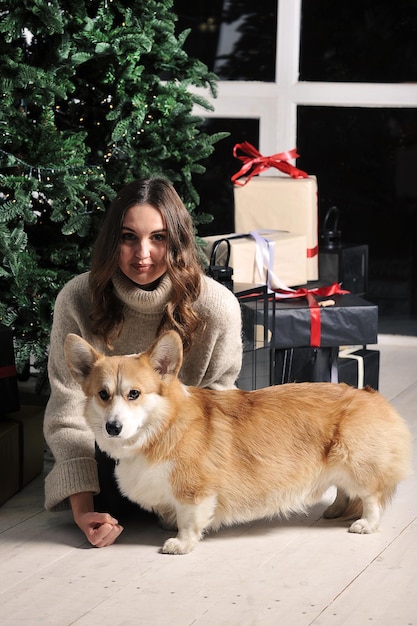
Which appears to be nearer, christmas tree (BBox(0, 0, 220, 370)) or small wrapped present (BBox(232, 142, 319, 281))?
christmas tree (BBox(0, 0, 220, 370))

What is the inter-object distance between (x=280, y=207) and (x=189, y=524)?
189 centimetres

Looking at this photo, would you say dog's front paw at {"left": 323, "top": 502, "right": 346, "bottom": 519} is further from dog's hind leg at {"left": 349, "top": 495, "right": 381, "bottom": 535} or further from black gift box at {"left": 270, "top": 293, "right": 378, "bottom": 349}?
black gift box at {"left": 270, "top": 293, "right": 378, "bottom": 349}

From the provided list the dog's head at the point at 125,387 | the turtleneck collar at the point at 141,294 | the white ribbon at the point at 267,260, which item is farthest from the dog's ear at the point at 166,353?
the white ribbon at the point at 267,260

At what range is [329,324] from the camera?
3287 mm

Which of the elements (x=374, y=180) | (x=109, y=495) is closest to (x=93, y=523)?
(x=109, y=495)

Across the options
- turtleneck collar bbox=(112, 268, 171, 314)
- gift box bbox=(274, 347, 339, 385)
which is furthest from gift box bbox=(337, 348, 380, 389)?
turtleneck collar bbox=(112, 268, 171, 314)

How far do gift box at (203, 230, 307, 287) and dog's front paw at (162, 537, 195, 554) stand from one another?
3.97 feet

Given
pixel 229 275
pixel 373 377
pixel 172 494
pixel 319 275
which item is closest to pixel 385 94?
pixel 319 275

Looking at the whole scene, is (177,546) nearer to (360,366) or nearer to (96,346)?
(96,346)

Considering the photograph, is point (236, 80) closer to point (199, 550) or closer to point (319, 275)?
point (319, 275)

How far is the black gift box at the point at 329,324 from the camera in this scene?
10.6 feet

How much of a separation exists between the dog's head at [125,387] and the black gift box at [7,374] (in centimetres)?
49

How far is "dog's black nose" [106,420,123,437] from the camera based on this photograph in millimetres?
Result: 2043

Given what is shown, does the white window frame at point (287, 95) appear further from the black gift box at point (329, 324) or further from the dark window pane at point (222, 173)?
the black gift box at point (329, 324)
